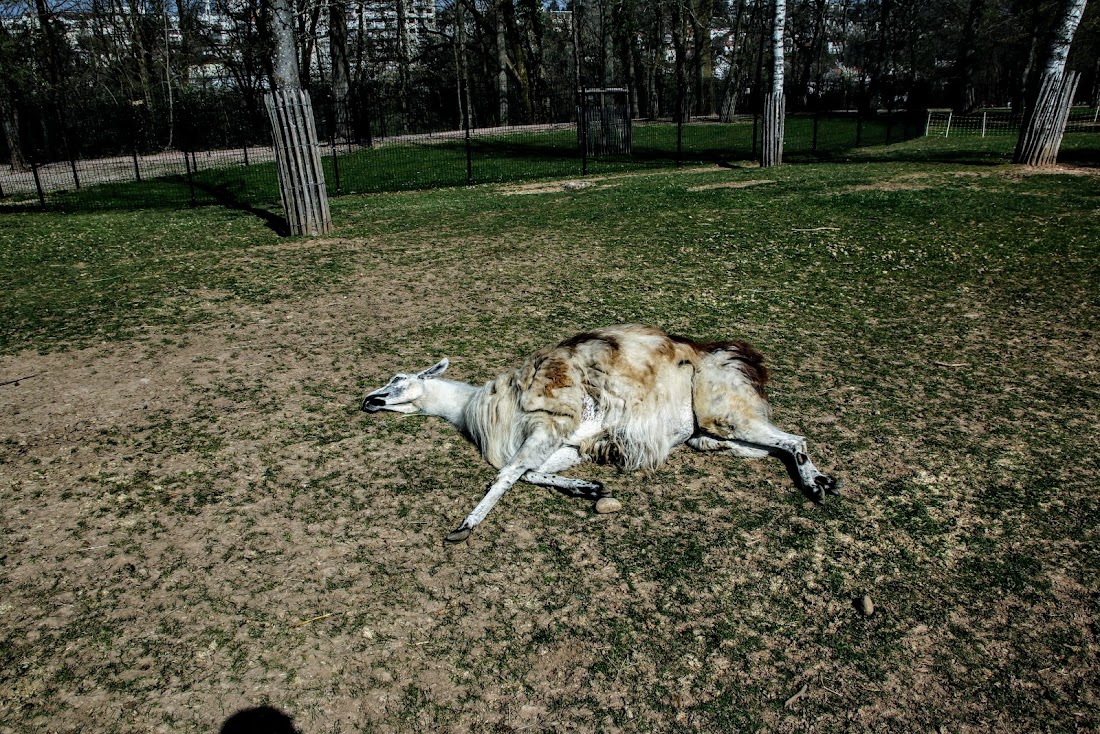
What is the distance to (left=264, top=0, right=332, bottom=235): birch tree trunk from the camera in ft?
32.9

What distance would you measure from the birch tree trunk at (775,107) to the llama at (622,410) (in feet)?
47.3

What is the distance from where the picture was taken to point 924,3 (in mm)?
51719

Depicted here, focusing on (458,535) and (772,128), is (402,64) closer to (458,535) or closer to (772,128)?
(772,128)

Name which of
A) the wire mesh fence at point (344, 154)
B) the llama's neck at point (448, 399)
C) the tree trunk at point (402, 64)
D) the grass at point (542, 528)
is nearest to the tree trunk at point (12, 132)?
the wire mesh fence at point (344, 154)

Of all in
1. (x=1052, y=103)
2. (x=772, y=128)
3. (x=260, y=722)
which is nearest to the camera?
(x=260, y=722)

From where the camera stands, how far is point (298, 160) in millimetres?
10234

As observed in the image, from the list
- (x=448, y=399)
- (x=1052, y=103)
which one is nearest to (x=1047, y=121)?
(x=1052, y=103)

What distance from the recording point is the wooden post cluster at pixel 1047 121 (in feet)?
45.6

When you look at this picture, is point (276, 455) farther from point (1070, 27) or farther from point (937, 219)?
point (1070, 27)

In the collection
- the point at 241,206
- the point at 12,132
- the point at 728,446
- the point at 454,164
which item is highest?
the point at 12,132

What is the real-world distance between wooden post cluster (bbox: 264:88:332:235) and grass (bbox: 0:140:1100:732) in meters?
3.44

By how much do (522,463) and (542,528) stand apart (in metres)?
0.44

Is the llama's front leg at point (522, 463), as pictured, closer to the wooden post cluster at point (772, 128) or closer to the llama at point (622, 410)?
the llama at point (622, 410)

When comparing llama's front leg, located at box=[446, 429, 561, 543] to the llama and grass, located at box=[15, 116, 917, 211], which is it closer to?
the llama
